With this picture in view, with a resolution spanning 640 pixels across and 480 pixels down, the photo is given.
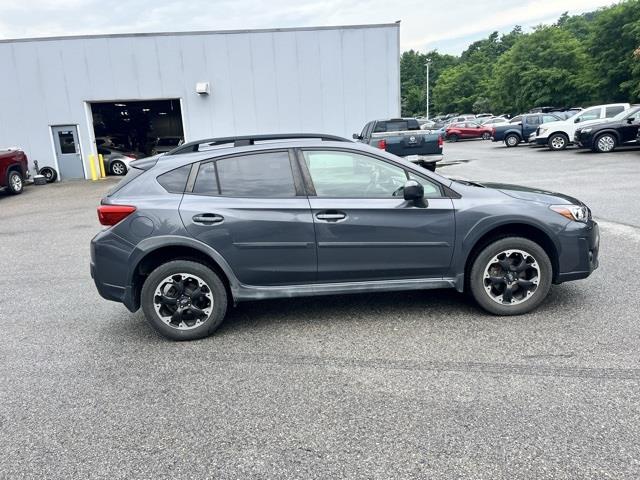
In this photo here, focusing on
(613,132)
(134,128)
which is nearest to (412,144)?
(613,132)

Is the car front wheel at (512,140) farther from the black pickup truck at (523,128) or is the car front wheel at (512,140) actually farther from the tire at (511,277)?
the tire at (511,277)

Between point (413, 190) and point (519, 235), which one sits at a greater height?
point (413, 190)

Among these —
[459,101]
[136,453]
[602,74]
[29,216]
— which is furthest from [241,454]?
[459,101]

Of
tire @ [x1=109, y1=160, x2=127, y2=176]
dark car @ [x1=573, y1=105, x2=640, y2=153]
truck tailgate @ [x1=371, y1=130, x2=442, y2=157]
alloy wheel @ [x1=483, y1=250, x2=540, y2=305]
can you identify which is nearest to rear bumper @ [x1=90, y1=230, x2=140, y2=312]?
alloy wheel @ [x1=483, y1=250, x2=540, y2=305]

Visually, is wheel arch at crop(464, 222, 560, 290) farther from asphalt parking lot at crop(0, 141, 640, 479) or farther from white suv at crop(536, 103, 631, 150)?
white suv at crop(536, 103, 631, 150)

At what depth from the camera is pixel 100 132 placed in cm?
2602

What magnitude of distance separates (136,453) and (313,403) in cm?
108

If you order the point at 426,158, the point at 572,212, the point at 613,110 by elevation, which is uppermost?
the point at 613,110

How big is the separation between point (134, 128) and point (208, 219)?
30.2 metres

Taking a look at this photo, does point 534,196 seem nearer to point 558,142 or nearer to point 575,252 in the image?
point 575,252

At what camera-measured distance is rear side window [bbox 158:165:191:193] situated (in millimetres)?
4309

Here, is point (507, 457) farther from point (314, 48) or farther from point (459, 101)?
point (459, 101)

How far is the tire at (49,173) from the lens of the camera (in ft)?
64.1

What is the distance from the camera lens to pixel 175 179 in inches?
171
